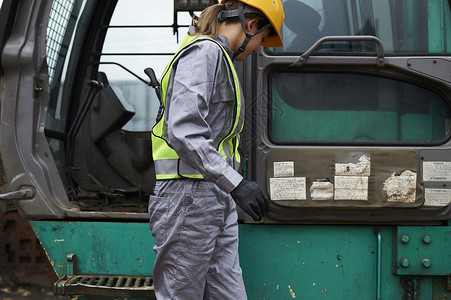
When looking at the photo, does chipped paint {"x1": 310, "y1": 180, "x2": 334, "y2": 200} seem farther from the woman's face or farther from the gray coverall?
the woman's face

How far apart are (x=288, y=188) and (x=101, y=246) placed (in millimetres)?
831

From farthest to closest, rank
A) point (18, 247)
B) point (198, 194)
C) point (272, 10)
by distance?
point (18, 247) < point (272, 10) < point (198, 194)

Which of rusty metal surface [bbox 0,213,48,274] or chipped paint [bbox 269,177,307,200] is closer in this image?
chipped paint [bbox 269,177,307,200]

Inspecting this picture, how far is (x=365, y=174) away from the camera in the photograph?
1.88m

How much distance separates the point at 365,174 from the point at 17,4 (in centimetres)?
164

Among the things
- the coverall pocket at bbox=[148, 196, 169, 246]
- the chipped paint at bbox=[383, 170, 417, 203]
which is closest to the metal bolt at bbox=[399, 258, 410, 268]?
the chipped paint at bbox=[383, 170, 417, 203]

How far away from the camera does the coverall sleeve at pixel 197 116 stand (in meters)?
1.45

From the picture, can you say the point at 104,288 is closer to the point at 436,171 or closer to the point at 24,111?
the point at 24,111

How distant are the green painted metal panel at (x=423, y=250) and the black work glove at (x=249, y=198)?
0.71 metres

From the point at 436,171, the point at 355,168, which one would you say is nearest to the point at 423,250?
the point at 436,171

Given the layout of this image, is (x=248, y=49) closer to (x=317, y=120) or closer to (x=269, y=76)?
(x=269, y=76)

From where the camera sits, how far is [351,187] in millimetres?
1876

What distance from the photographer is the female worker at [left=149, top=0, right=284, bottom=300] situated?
1474mm

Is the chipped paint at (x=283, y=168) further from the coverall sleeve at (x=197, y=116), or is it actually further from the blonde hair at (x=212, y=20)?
the blonde hair at (x=212, y=20)
